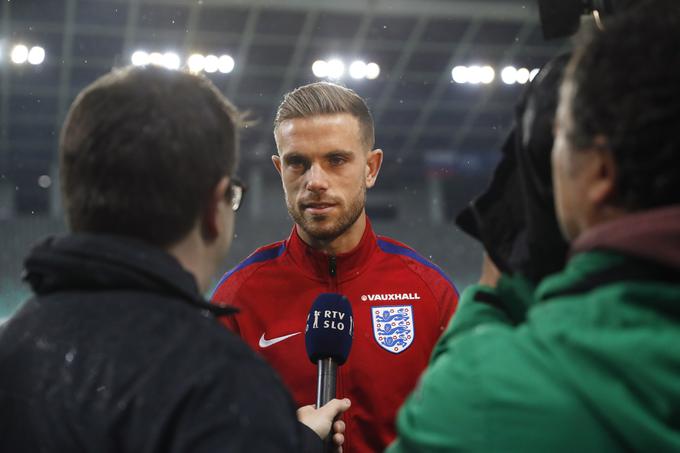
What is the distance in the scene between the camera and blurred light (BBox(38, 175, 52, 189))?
1315 cm

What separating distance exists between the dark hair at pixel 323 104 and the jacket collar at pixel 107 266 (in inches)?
50.5

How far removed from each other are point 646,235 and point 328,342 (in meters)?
0.91

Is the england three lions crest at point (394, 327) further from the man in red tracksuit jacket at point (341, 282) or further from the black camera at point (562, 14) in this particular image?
the black camera at point (562, 14)

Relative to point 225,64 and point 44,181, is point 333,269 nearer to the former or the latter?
point 225,64

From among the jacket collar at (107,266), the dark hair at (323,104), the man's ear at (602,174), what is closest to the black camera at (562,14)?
the dark hair at (323,104)

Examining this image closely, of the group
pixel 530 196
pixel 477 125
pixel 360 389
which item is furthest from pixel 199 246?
pixel 477 125

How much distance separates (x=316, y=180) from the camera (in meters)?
2.14

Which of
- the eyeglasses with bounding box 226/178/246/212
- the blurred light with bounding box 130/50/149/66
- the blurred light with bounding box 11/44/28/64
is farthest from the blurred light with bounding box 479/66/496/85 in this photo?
the eyeglasses with bounding box 226/178/246/212

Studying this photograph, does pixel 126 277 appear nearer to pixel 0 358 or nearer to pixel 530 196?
pixel 0 358

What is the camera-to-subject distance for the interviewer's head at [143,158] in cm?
96

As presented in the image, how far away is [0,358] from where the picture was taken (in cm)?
93

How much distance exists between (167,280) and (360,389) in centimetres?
114

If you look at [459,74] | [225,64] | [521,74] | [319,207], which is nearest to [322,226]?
[319,207]

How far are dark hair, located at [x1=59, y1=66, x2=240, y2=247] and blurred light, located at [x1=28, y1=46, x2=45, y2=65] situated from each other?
982cm
